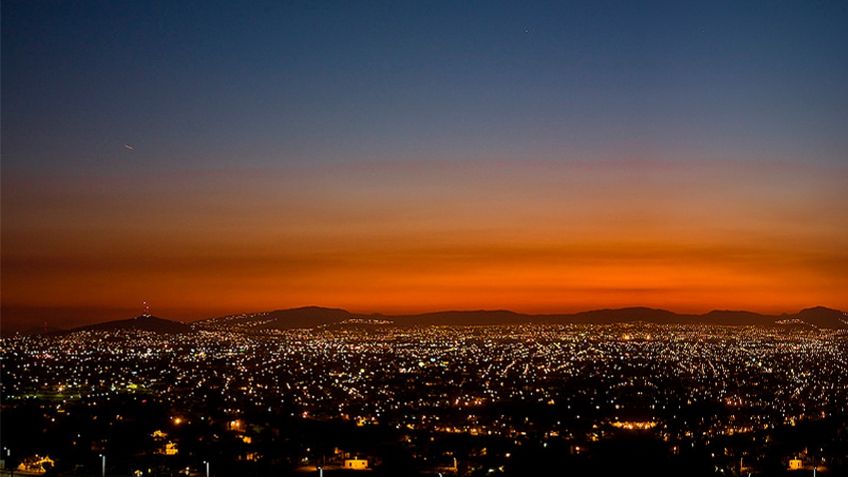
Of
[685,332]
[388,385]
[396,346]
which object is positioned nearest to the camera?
[388,385]

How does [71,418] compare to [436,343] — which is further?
[436,343]

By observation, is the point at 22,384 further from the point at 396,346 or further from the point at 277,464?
the point at 396,346

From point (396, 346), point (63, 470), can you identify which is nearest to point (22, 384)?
point (63, 470)

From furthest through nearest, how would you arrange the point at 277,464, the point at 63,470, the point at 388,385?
the point at 388,385 → the point at 277,464 → the point at 63,470

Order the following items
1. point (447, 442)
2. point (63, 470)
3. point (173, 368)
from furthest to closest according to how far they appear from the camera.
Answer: point (173, 368) → point (447, 442) → point (63, 470)

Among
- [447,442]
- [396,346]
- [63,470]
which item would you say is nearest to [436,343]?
[396,346]

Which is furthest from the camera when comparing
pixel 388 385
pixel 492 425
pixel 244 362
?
pixel 244 362

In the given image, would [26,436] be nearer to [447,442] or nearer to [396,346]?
[447,442]

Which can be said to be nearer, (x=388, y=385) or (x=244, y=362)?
(x=388, y=385)
